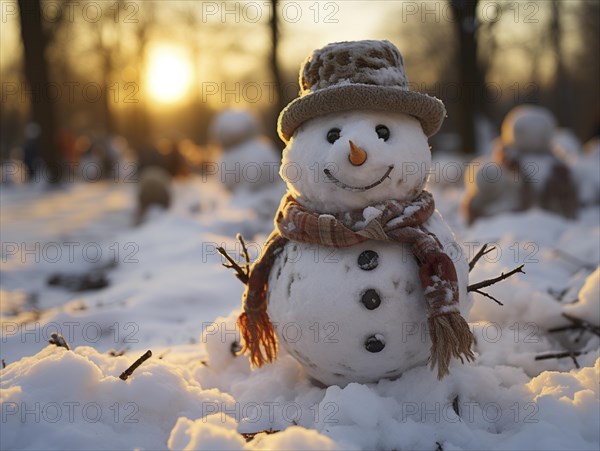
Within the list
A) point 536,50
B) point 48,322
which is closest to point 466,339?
point 48,322

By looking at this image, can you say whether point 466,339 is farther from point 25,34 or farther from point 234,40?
point 234,40

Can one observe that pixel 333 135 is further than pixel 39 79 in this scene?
No

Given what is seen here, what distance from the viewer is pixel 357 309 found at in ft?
7.88

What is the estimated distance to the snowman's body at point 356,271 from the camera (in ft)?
7.93

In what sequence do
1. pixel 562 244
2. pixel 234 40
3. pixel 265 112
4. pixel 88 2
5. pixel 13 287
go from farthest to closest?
pixel 265 112, pixel 234 40, pixel 88 2, pixel 562 244, pixel 13 287

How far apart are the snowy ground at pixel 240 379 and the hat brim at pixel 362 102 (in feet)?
3.97

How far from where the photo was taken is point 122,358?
2.72 metres

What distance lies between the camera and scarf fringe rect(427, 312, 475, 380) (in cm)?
230

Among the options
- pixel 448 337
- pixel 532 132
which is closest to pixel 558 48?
pixel 532 132

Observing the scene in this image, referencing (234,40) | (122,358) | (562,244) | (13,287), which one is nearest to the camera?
(122,358)

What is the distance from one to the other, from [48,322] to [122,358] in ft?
5.24

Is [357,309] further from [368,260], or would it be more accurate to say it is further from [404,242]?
[404,242]

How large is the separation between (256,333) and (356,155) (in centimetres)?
102

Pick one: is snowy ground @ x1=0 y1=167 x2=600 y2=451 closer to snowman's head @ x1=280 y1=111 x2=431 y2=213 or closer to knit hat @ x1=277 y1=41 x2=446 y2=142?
snowman's head @ x1=280 y1=111 x2=431 y2=213
